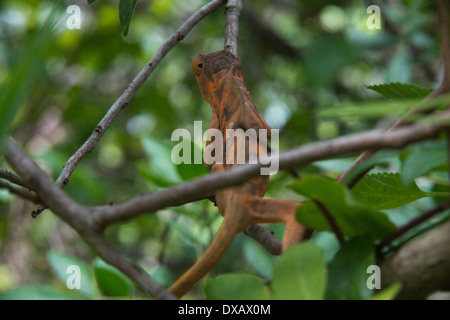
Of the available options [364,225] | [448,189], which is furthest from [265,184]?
[448,189]

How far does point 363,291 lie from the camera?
2.05 ft

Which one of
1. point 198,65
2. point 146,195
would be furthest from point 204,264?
point 198,65

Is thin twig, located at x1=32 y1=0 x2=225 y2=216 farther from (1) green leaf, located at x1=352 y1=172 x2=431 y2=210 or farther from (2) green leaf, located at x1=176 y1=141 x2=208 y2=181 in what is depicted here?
(1) green leaf, located at x1=352 y1=172 x2=431 y2=210

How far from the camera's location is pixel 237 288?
624 mm

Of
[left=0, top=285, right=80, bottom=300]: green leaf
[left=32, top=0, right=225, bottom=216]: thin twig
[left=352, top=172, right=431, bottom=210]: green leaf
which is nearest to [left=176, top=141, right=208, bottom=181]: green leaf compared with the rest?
[left=32, top=0, right=225, bottom=216]: thin twig

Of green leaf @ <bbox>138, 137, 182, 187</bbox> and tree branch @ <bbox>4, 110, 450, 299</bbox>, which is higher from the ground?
green leaf @ <bbox>138, 137, 182, 187</bbox>

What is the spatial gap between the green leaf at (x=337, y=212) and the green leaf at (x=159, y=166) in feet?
2.04

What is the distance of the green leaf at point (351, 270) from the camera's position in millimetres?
631

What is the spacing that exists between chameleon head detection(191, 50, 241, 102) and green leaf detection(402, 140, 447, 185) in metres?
0.52

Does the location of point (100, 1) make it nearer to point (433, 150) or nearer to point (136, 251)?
point (136, 251)

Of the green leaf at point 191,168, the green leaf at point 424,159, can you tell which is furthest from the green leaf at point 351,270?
the green leaf at point 191,168

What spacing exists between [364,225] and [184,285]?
0.27 meters

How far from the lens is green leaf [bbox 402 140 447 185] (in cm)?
57

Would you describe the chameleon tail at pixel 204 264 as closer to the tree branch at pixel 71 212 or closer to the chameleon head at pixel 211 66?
the tree branch at pixel 71 212
